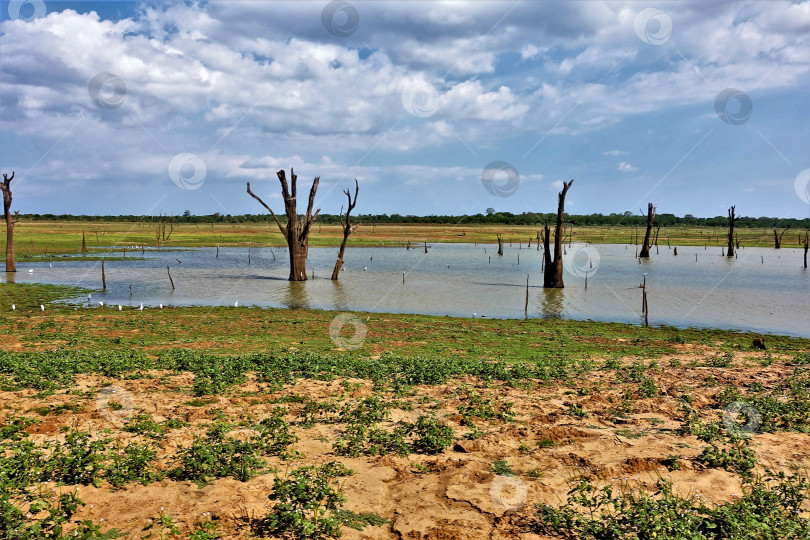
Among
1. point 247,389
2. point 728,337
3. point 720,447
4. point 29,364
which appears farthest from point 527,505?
point 728,337

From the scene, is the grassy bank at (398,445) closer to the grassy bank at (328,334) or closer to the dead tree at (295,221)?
the grassy bank at (328,334)

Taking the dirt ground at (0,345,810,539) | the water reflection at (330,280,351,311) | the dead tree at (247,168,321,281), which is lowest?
the water reflection at (330,280,351,311)

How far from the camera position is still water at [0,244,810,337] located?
110 feet

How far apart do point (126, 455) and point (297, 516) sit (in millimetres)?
3945

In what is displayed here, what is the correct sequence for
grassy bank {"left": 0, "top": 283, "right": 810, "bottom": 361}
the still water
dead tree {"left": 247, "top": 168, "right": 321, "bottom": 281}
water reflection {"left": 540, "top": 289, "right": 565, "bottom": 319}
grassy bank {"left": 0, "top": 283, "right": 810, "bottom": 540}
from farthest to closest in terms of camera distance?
dead tree {"left": 247, "top": 168, "right": 321, "bottom": 281}, the still water, water reflection {"left": 540, "top": 289, "right": 565, "bottom": 319}, grassy bank {"left": 0, "top": 283, "right": 810, "bottom": 361}, grassy bank {"left": 0, "top": 283, "right": 810, "bottom": 540}

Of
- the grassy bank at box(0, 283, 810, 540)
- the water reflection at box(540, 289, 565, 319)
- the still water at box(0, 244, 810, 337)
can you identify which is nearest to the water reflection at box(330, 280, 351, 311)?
the still water at box(0, 244, 810, 337)

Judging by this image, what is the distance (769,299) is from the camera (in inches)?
1553

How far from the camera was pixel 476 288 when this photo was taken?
147 feet

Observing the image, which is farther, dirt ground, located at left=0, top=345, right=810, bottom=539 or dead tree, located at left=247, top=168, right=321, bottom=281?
dead tree, located at left=247, top=168, right=321, bottom=281

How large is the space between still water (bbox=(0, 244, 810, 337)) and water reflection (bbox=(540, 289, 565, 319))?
0.08 metres

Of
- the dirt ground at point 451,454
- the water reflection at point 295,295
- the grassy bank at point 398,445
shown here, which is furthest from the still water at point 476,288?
the dirt ground at point 451,454

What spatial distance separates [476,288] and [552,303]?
8891mm

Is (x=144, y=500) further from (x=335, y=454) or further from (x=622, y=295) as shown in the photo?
(x=622, y=295)

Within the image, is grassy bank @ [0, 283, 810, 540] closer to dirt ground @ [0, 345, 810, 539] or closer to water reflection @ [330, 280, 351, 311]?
dirt ground @ [0, 345, 810, 539]
